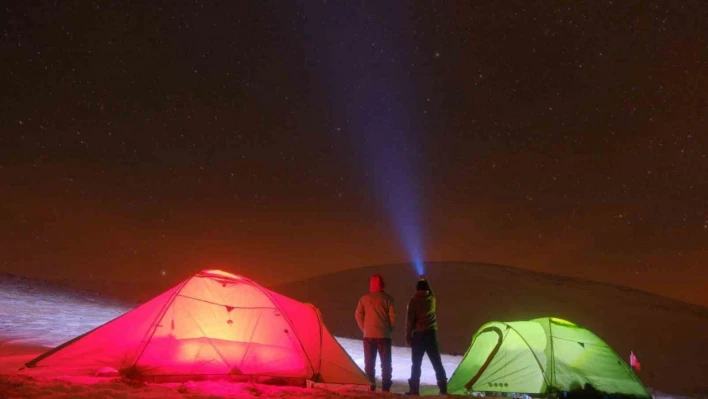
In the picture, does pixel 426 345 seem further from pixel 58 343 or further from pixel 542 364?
pixel 58 343

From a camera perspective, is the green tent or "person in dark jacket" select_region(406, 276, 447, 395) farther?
"person in dark jacket" select_region(406, 276, 447, 395)

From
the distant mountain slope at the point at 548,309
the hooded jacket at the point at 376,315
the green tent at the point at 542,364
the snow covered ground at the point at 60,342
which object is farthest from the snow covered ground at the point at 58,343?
the distant mountain slope at the point at 548,309

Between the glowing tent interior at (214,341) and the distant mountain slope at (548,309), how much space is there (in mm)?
11465

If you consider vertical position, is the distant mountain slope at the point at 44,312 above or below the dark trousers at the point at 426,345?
above

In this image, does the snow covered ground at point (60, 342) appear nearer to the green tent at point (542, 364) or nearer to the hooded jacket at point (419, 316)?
the green tent at point (542, 364)

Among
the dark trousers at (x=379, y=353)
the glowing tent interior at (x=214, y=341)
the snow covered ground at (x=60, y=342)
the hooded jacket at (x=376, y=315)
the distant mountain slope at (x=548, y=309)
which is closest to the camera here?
the snow covered ground at (x=60, y=342)

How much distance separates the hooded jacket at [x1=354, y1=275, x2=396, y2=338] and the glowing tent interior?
0.98 meters

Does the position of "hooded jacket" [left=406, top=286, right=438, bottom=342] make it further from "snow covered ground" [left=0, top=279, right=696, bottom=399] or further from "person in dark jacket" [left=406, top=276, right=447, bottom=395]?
"snow covered ground" [left=0, top=279, right=696, bottom=399]

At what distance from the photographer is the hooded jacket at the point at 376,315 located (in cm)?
888

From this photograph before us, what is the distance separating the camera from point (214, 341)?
7.46 m

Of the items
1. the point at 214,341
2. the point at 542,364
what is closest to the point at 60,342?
the point at 214,341

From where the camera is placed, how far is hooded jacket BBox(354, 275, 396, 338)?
349 inches

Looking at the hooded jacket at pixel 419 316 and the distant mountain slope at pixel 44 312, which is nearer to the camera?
the hooded jacket at pixel 419 316

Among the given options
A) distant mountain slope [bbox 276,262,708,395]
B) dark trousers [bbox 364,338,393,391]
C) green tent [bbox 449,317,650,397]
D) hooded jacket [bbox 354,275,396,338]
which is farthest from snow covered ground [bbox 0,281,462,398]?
distant mountain slope [bbox 276,262,708,395]
